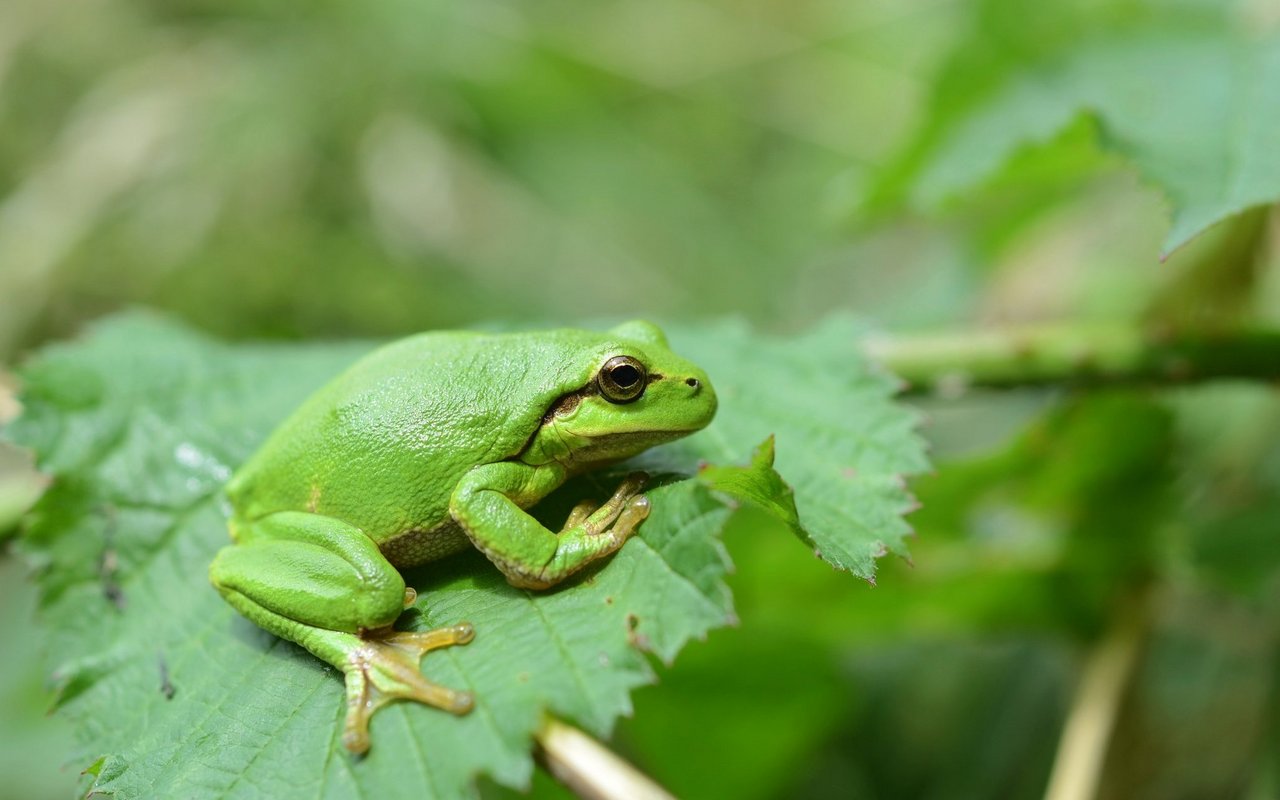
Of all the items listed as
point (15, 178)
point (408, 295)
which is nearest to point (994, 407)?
point (408, 295)

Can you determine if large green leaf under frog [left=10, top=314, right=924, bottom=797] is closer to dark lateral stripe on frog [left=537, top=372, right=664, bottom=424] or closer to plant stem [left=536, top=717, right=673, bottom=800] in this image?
plant stem [left=536, top=717, right=673, bottom=800]

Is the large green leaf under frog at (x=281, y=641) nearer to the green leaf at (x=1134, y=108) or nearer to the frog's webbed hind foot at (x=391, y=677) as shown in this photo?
the frog's webbed hind foot at (x=391, y=677)

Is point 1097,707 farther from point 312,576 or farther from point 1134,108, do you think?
point 312,576

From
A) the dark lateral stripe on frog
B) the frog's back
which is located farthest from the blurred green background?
the dark lateral stripe on frog

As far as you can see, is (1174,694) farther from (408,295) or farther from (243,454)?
(408,295)

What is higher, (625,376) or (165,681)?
(625,376)

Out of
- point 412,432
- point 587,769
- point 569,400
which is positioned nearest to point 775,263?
point 569,400
